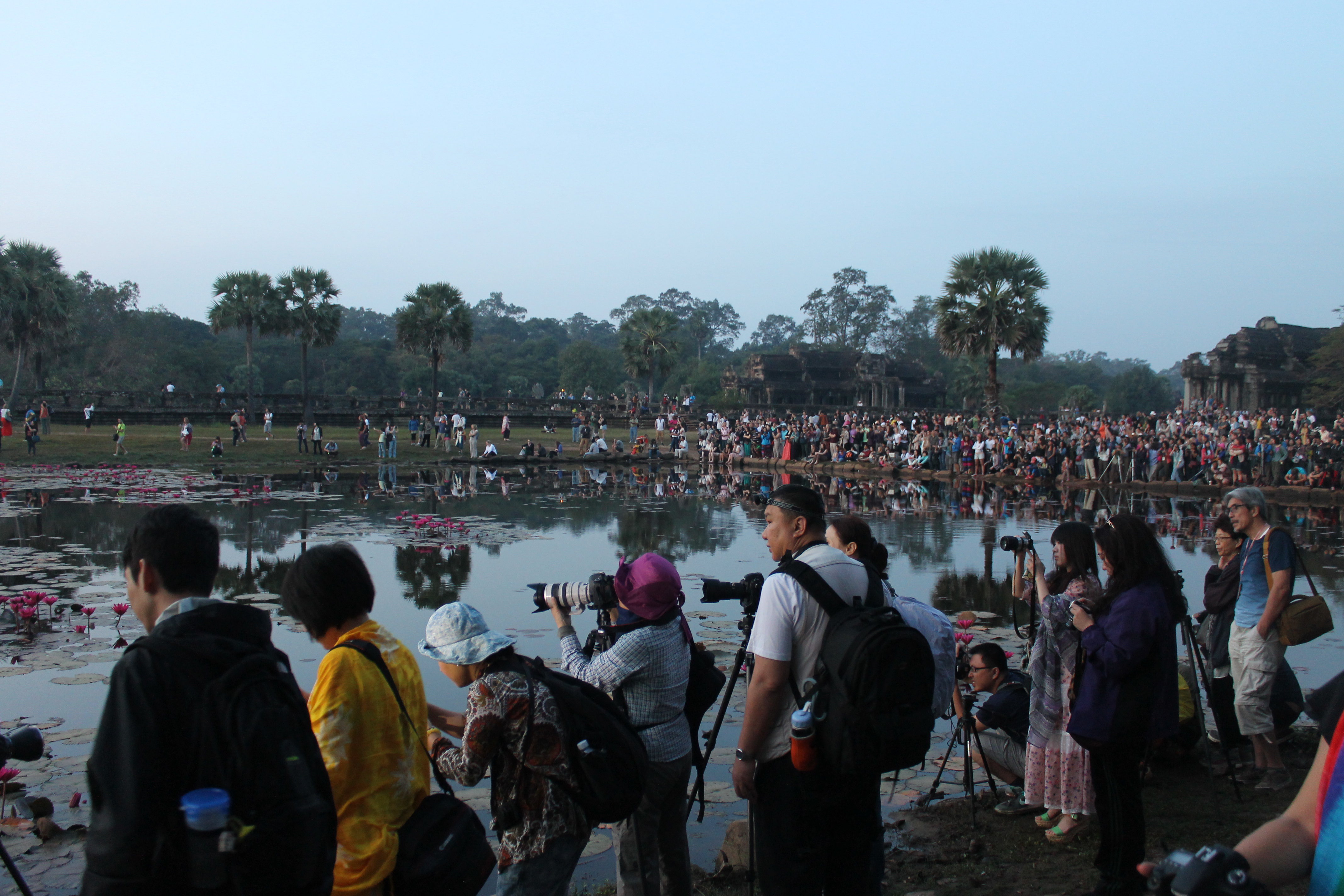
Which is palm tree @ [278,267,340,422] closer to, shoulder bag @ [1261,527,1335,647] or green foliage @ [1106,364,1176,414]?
shoulder bag @ [1261,527,1335,647]

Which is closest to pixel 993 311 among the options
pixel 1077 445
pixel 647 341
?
pixel 1077 445

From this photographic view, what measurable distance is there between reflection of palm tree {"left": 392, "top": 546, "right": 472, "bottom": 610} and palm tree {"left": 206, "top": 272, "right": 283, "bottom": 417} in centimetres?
3363

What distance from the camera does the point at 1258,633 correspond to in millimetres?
5148

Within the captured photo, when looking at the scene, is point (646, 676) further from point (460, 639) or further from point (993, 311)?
point (993, 311)

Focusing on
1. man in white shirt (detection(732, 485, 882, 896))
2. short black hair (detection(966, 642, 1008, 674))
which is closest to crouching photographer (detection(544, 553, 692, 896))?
man in white shirt (detection(732, 485, 882, 896))

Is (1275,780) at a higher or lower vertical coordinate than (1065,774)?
lower

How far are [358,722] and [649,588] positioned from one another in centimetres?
116

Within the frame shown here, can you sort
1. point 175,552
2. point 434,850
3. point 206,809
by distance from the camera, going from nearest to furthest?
point 206,809 < point 175,552 < point 434,850

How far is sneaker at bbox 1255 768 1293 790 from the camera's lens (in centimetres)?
514

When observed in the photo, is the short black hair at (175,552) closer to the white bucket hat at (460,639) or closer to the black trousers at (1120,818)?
the white bucket hat at (460,639)

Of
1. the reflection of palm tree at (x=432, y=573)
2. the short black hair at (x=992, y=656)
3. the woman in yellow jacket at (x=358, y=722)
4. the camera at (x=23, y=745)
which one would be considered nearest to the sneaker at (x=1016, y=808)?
the short black hair at (x=992, y=656)

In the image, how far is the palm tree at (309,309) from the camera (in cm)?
4481

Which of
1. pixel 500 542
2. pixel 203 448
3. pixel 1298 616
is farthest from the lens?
pixel 203 448

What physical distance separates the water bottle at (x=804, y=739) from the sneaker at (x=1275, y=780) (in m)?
3.53
